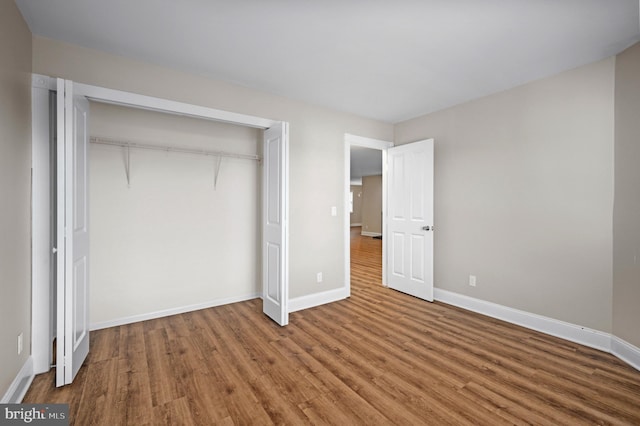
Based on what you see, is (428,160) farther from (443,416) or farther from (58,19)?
(58,19)

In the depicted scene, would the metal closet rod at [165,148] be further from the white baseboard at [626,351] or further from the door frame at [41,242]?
the white baseboard at [626,351]

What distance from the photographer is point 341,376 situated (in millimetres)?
2174

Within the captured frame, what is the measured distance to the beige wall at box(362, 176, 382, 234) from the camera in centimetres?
1155

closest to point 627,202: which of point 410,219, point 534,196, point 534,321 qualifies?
point 534,196

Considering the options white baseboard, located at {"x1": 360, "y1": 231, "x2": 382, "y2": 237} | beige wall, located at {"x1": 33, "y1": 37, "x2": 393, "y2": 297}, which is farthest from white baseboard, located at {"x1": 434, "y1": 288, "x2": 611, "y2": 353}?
white baseboard, located at {"x1": 360, "y1": 231, "x2": 382, "y2": 237}

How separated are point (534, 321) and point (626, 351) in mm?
701

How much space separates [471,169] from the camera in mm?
3619

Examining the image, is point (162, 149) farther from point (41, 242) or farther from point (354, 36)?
point (354, 36)

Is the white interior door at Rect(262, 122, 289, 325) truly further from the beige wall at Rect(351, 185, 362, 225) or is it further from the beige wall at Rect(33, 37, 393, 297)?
the beige wall at Rect(351, 185, 362, 225)

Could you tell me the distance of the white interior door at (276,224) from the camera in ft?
10.1

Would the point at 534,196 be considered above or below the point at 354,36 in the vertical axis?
below

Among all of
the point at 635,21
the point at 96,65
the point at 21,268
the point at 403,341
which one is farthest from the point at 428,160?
the point at 21,268

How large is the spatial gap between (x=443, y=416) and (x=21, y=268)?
2948 mm

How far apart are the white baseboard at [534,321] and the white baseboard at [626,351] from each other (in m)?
0.05
